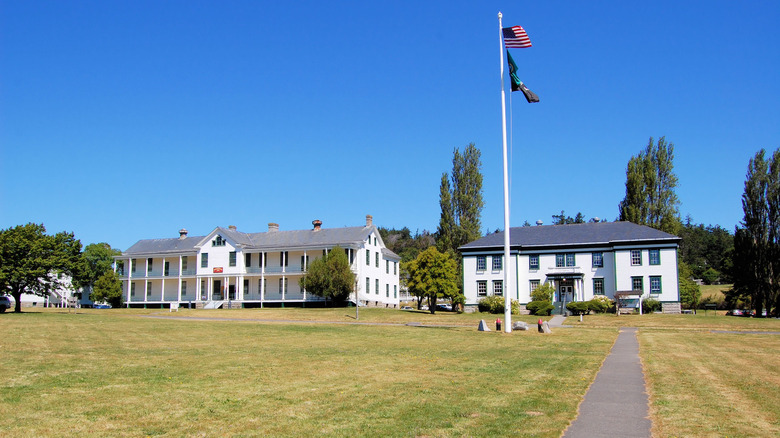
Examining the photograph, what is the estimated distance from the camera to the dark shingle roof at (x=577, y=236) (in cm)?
5272

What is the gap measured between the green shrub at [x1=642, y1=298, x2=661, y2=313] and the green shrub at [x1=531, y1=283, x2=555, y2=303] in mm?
7209

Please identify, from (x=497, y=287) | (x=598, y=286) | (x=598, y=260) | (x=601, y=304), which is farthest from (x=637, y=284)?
(x=497, y=287)

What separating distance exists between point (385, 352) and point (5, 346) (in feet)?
36.1

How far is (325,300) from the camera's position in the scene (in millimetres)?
56625

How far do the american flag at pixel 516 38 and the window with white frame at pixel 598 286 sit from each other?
31.3 meters

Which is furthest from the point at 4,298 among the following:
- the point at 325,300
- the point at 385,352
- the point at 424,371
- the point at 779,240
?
the point at 779,240

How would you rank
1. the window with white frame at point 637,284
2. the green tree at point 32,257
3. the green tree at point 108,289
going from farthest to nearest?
the green tree at point 108,289
the window with white frame at point 637,284
the green tree at point 32,257

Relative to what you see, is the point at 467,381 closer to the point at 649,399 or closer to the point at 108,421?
the point at 649,399

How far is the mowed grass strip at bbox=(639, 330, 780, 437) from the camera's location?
872cm

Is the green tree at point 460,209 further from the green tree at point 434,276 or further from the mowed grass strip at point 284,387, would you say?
the mowed grass strip at point 284,387

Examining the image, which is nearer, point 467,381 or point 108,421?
point 108,421

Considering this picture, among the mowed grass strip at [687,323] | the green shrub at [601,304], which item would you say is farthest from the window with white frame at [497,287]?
the mowed grass strip at [687,323]

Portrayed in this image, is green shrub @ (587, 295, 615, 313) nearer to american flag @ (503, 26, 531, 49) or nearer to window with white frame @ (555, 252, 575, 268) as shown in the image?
window with white frame @ (555, 252, 575, 268)

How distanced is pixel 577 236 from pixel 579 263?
2.57m
